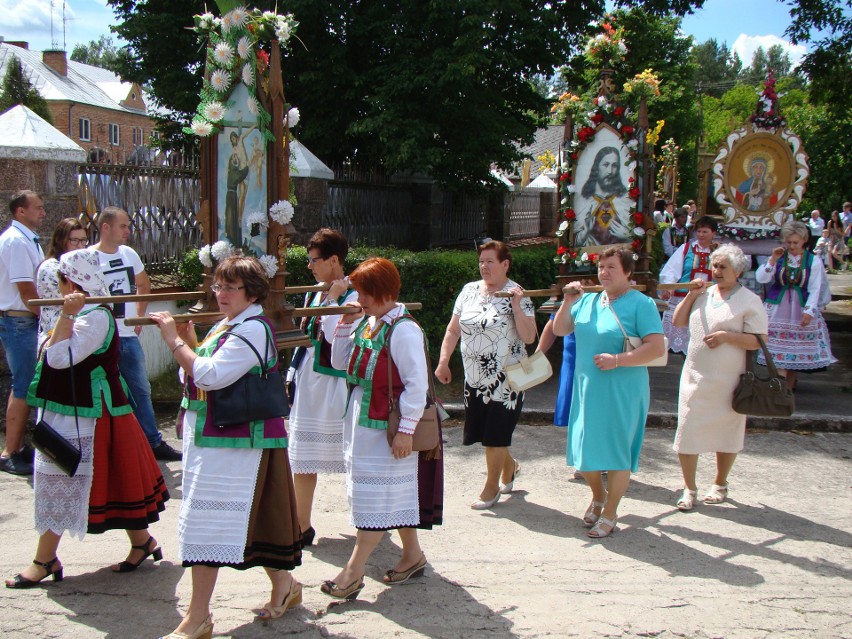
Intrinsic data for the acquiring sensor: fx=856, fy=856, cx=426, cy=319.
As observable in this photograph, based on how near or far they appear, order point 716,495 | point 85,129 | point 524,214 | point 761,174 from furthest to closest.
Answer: point 85,129 → point 524,214 → point 761,174 → point 716,495

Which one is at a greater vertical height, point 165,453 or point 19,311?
point 19,311

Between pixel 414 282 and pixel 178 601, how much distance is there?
16.6 ft

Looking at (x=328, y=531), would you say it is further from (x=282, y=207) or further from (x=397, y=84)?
(x=397, y=84)

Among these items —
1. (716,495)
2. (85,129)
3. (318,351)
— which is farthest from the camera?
(85,129)

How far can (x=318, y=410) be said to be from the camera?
4871 millimetres

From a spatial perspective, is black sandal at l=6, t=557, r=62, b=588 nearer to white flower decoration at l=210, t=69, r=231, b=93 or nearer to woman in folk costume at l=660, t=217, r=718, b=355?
white flower decoration at l=210, t=69, r=231, b=93

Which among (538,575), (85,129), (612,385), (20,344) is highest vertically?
(85,129)

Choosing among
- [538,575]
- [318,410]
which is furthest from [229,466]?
[538,575]

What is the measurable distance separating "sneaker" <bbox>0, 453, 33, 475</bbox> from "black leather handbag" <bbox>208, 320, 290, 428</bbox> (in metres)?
3.21

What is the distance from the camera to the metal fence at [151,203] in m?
8.34

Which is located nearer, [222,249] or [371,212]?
[222,249]

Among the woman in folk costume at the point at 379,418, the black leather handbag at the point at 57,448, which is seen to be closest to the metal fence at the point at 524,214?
the woman in folk costume at the point at 379,418

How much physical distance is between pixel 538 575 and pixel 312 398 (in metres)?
1.58

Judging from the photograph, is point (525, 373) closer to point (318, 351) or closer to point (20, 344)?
point (318, 351)
